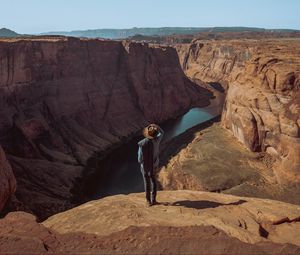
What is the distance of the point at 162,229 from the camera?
38.7ft

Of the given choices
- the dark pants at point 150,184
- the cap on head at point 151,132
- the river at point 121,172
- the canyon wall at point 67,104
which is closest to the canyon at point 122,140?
the canyon wall at point 67,104

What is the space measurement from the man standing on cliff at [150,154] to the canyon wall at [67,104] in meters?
24.8

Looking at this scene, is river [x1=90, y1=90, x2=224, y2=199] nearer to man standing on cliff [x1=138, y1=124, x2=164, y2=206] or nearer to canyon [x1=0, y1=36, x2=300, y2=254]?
canyon [x1=0, y1=36, x2=300, y2=254]

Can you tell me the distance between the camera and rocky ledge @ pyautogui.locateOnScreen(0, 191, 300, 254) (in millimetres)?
10766

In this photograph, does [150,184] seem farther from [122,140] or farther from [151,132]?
[122,140]

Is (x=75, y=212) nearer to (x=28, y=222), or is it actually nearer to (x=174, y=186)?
(x=28, y=222)

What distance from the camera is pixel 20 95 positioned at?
5697cm

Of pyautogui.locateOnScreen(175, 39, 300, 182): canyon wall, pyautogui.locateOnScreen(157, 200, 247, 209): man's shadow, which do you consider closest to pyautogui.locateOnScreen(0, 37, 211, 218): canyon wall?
pyautogui.locateOnScreen(175, 39, 300, 182): canyon wall

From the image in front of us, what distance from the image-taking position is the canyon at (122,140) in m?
12.2

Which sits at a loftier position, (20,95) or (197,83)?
(20,95)

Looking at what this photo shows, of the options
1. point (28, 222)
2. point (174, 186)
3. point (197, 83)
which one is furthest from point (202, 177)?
point (197, 83)

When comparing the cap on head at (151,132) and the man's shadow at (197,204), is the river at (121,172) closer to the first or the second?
the man's shadow at (197,204)

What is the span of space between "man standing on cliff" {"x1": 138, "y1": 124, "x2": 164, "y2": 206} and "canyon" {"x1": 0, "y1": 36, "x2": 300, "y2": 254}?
798 mm

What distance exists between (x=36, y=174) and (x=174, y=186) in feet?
56.1
